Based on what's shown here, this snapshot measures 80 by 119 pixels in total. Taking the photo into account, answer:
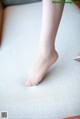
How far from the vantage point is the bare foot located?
2.48 feet

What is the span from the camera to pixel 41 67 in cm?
77

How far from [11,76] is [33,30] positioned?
0.25 m

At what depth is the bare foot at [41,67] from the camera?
2.48 ft

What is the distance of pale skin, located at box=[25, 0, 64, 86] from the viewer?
2.20 ft

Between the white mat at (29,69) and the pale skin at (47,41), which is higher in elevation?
the pale skin at (47,41)

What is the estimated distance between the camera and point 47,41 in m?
0.72

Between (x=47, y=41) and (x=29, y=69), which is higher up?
(x=47, y=41)

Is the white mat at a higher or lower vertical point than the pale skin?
lower

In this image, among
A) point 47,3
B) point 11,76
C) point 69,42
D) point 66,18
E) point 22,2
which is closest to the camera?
point 47,3

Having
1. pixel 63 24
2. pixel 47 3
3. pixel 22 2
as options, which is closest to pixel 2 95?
pixel 47 3

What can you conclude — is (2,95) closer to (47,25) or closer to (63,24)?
(47,25)

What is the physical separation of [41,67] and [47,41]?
3.8 inches

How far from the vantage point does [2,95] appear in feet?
2.37

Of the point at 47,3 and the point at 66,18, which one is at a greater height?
the point at 47,3
